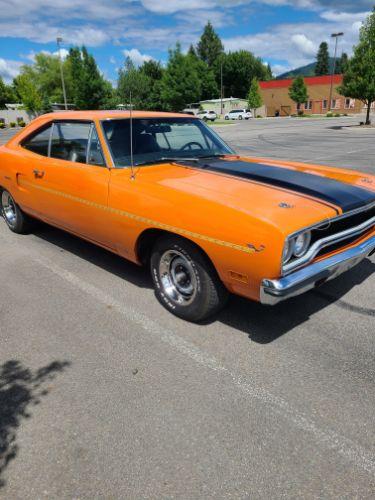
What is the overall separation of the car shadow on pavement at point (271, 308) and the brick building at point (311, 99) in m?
72.7

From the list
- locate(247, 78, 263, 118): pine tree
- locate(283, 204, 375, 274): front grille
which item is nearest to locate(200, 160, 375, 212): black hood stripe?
locate(283, 204, 375, 274): front grille

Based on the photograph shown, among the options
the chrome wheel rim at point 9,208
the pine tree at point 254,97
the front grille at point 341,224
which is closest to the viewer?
the front grille at point 341,224

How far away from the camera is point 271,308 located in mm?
3637

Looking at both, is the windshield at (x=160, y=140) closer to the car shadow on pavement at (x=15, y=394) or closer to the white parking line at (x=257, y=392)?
the white parking line at (x=257, y=392)

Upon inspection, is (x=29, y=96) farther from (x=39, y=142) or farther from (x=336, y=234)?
(x=336, y=234)

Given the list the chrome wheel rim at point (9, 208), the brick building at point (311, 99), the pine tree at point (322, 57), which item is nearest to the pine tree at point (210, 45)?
the brick building at point (311, 99)

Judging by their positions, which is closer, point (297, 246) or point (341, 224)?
point (297, 246)

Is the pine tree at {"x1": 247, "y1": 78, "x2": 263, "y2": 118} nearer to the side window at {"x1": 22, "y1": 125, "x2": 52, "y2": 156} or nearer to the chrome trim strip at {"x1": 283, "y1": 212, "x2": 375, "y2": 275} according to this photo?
the side window at {"x1": 22, "y1": 125, "x2": 52, "y2": 156}

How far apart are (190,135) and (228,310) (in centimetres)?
205

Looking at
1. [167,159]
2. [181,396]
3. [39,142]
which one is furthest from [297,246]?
[39,142]

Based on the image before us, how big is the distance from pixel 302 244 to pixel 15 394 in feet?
7.01

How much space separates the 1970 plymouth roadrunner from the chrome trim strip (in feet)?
0.04

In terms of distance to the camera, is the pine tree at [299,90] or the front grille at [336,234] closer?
the front grille at [336,234]

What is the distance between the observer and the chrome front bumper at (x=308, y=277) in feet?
8.66
